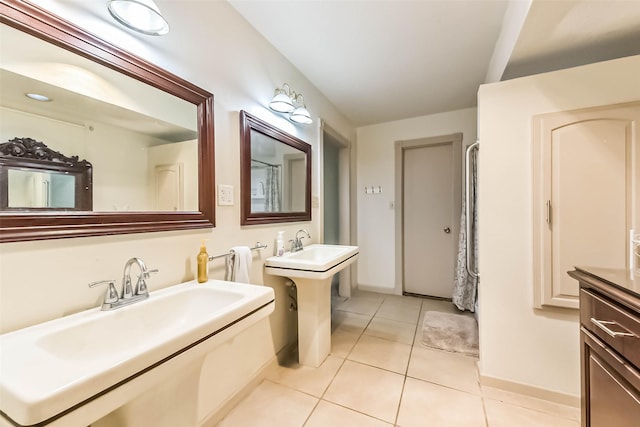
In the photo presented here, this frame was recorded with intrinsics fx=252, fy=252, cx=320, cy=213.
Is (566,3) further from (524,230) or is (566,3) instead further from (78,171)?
(78,171)

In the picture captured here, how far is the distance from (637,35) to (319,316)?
2526mm

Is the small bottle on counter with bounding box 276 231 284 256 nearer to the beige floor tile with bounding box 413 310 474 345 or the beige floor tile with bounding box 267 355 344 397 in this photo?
the beige floor tile with bounding box 267 355 344 397

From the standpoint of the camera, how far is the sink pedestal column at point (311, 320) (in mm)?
1836

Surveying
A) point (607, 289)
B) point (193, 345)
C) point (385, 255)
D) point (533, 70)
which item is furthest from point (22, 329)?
point (385, 255)

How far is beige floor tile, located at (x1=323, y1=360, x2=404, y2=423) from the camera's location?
146cm

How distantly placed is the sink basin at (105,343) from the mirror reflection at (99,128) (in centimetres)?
40

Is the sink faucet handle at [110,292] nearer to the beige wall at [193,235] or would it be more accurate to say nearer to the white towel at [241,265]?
the beige wall at [193,235]

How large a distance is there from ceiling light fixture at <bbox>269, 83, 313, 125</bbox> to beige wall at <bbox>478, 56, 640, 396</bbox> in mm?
1251

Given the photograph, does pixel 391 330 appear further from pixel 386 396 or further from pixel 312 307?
pixel 312 307

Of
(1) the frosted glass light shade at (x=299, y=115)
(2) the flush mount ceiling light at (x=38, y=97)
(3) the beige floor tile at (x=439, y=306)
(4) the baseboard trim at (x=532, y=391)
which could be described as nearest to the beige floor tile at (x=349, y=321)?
(3) the beige floor tile at (x=439, y=306)

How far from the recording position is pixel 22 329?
0.77 metres

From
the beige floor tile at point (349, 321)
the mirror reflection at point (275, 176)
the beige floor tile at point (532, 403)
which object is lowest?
the beige floor tile at point (532, 403)

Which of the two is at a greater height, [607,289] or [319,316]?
[607,289]

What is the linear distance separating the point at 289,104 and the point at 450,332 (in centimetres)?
244
